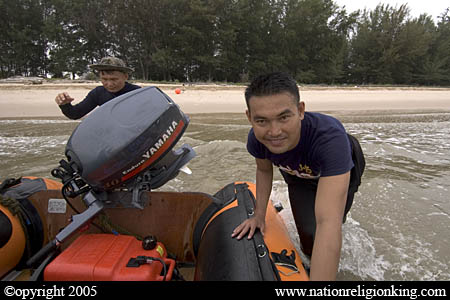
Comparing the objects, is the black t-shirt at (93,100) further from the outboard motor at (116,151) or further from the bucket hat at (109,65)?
the outboard motor at (116,151)

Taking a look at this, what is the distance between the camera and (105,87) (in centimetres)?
249

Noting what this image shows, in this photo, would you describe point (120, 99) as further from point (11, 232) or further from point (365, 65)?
point (365, 65)

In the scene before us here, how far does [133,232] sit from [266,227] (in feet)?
3.00

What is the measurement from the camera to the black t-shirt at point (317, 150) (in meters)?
1.23

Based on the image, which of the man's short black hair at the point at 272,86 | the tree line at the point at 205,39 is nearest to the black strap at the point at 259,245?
the man's short black hair at the point at 272,86

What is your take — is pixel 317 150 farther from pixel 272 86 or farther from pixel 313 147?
pixel 272 86

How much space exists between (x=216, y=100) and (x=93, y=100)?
1031cm

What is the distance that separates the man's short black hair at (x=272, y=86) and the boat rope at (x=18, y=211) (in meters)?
1.60

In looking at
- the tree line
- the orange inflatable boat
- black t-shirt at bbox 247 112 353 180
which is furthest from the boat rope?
the tree line

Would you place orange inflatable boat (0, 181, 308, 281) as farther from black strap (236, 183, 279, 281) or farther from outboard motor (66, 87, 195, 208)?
outboard motor (66, 87, 195, 208)

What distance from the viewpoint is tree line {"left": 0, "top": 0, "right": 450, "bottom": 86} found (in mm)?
24391

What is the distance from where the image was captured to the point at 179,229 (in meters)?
1.70

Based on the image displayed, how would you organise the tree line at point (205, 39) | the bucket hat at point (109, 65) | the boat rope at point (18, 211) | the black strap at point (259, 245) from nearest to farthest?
1. the black strap at point (259, 245)
2. the boat rope at point (18, 211)
3. the bucket hat at point (109, 65)
4. the tree line at point (205, 39)

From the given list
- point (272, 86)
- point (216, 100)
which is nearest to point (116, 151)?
point (272, 86)
